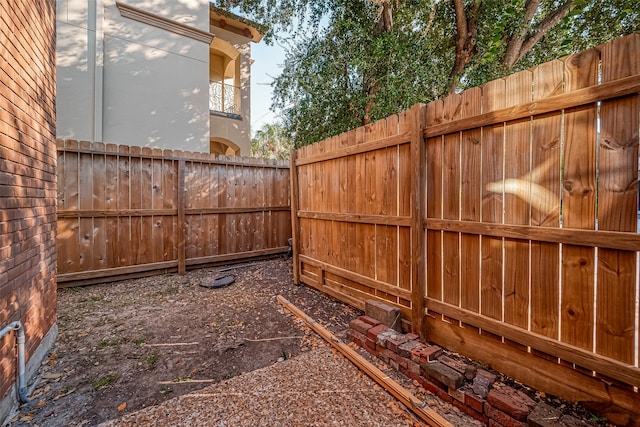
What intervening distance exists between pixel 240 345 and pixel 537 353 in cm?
236

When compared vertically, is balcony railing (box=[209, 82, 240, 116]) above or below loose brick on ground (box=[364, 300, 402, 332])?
above

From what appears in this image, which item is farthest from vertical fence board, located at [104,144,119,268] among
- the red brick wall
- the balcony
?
the balcony

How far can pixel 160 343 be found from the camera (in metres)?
2.71

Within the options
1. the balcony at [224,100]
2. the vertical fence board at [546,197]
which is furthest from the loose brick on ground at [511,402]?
the balcony at [224,100]

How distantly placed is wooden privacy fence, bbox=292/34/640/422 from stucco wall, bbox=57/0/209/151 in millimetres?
6114

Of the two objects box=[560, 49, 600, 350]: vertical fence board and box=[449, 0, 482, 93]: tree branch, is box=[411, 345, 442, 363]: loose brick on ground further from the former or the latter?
box=[449, 0, 482, 93]: tree branch

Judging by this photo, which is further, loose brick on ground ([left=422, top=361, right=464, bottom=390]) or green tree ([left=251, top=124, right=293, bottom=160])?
green tree ([left=251, top=124, right=293, bottom=160])

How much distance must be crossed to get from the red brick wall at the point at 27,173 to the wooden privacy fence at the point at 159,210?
1.80 m

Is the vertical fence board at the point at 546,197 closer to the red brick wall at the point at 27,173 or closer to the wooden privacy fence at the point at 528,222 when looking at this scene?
the wooden privacy fence at the point at 528,222

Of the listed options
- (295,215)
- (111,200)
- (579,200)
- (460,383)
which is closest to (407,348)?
(460,383)

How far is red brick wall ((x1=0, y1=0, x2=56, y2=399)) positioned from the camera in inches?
70.4

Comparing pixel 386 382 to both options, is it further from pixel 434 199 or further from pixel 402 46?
pixel 402 46

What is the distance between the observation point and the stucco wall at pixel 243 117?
9.46 metres

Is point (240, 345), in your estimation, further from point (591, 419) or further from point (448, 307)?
point (591, 419)
